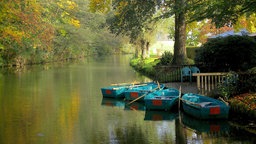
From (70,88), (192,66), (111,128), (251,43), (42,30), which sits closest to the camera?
(111,128)

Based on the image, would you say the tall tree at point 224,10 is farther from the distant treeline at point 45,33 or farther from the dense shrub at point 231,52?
the distant treeline at point 45,33

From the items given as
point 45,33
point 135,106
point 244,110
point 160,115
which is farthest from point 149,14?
point 244,110

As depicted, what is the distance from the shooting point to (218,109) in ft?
45.2

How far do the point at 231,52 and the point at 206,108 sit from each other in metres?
6.45

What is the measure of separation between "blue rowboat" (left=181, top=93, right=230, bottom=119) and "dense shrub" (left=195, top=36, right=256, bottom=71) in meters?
4.65

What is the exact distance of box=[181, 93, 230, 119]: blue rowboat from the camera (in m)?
13.8

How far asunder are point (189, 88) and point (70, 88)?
8239mm

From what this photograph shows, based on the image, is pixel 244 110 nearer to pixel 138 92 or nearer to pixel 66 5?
pixel 138 92

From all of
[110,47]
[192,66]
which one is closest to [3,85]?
[192,66]

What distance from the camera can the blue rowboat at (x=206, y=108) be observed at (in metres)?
13.8

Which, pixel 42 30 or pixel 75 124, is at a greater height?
pixel 42 30

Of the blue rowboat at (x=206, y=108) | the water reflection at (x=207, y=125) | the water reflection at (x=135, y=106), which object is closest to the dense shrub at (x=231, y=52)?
the blue rowboat at (x=206, y=108)

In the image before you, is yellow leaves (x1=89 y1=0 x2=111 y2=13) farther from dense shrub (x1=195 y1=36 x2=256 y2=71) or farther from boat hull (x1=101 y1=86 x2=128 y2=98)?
dense shrub (x1=195 y1=36 x2=256 y2=71)

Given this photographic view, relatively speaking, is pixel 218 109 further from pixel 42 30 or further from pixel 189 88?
pixel 42 30
